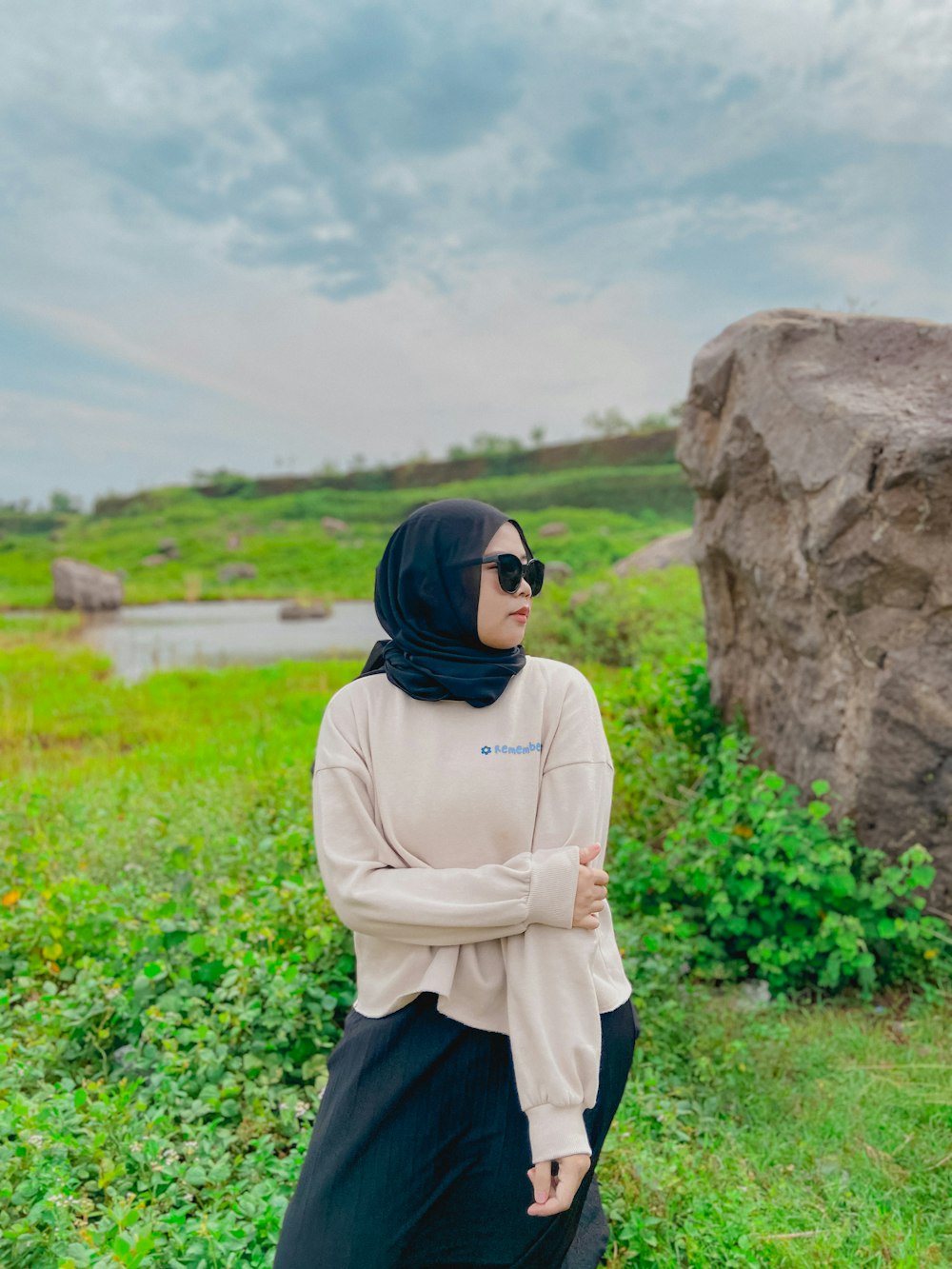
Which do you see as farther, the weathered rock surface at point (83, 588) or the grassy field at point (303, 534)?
the grassy field at point (303, 534)

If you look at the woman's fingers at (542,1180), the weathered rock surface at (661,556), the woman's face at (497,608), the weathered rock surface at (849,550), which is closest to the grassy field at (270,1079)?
the weathered rock surface at (849,550)

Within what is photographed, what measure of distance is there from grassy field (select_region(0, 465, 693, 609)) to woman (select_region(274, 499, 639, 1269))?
20466 mm

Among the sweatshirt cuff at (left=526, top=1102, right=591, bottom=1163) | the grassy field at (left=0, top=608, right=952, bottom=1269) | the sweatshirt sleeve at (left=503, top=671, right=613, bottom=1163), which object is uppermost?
the sweatshirt sleeve at (left=503, top=671, right=613, bottom=1163)

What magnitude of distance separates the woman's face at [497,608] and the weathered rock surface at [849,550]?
221cm

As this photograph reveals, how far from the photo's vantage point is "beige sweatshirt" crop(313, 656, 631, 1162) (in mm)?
1614

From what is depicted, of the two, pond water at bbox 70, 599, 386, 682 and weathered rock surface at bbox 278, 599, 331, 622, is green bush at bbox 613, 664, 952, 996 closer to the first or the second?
pond water at bbox 70, 599, 386, 682

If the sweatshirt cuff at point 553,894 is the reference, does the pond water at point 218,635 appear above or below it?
below

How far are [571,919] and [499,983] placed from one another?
0.21 meters

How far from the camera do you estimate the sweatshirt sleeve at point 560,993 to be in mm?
1573

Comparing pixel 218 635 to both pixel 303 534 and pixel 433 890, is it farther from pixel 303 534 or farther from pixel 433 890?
pixel 303 534

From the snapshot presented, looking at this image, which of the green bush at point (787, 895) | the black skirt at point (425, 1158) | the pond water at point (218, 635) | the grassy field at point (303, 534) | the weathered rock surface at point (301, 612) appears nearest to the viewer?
the black skirt at point (425, 1158)

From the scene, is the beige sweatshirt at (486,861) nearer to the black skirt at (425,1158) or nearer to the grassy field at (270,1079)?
the black skirt at (425,1158)

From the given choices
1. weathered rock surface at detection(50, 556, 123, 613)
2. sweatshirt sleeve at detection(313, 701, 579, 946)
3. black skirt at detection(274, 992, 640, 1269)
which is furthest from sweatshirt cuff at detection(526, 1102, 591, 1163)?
weathered rock surface at detection(50, 556, 123, 613)

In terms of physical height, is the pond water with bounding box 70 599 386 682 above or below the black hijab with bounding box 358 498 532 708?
below
